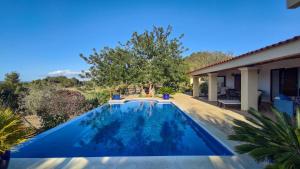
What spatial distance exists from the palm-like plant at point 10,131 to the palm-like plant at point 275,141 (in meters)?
3.86

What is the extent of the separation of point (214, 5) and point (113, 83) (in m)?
13.3

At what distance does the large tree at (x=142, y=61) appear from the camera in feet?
87.9

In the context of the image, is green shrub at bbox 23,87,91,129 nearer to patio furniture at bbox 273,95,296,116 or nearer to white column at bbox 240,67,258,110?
white column at bbox 240,67,258,110

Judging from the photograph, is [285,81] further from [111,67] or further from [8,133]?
[111,67]

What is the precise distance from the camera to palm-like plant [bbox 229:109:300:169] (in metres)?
3.31

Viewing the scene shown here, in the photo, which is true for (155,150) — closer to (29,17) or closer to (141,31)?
(29,17)

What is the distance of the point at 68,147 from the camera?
836cm

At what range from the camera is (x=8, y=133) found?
14.1 ft

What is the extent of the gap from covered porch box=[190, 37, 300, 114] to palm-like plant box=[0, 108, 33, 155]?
750 cm

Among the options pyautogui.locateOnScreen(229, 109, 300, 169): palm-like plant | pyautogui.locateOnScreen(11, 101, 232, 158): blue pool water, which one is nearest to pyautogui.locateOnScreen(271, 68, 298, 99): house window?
pyautogui.locateOnScreen(11, 101, 232, 158): blue pool water

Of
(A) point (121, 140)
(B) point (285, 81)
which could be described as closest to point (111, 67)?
(B) point (285, 81)

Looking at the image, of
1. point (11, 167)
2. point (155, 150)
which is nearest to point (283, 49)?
point (155, 150)

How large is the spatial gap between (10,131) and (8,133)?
126 mm

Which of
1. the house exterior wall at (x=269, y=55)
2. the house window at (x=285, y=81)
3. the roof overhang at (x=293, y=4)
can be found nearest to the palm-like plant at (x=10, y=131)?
the roof overhang at (x=293, y=4)
